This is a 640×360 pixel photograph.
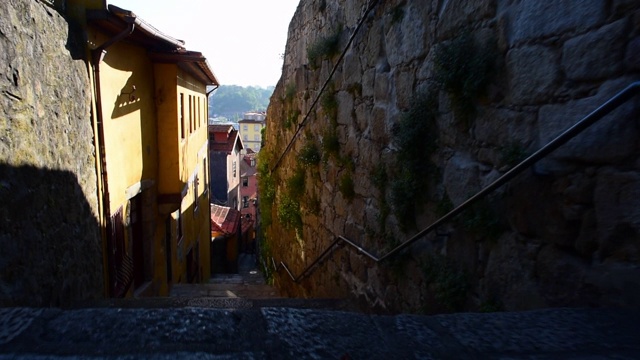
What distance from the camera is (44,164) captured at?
3504 mm

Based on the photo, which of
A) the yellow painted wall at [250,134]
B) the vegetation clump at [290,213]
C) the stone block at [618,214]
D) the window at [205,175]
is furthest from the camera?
the yellow painted wall at [250,134]

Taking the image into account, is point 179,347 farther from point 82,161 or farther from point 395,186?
point 82,161

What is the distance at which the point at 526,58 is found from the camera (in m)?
2.02

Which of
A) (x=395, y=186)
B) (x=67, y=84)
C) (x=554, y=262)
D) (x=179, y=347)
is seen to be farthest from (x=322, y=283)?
(x=179, y=347)

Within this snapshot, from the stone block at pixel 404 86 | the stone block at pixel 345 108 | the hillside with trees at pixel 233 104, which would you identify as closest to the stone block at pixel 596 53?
the stone block at pixel 404 86

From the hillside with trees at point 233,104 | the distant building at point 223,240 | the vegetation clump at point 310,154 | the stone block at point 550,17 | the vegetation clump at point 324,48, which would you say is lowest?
the distant building at point 223,240

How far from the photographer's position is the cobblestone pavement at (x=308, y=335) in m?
1.40

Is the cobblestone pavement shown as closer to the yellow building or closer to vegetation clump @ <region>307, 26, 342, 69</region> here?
vegetation clump @ <region>307, 26, 342, 69</region>

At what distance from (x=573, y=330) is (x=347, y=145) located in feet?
9.89

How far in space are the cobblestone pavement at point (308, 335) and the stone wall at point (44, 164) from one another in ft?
4.92

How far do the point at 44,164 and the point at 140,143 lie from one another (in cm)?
362

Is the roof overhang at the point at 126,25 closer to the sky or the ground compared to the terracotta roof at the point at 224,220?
closer to the sky

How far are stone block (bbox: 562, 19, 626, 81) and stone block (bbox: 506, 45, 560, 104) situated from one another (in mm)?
69

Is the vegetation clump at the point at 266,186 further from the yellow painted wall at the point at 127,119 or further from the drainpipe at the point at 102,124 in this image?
the drainpipe at the point at 102,124
